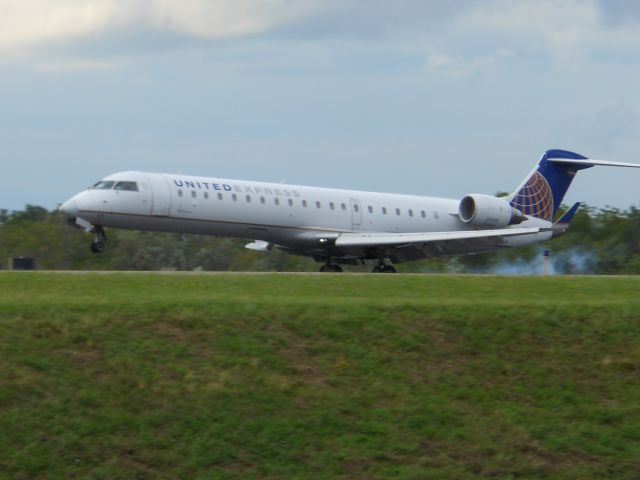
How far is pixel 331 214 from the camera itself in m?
36.1

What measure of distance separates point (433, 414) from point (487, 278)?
8558mm

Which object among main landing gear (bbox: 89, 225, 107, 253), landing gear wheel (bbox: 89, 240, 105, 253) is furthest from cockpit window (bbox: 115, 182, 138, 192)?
landing gear wheel (bbox: 89, 240, 105, 253)

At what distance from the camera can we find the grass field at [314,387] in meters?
14.4

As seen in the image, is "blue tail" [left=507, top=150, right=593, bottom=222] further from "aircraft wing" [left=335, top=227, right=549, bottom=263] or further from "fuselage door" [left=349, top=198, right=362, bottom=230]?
"fuselage door" [left=349, top=198, right=362, bottom=230]

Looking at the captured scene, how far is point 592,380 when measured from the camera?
1664cm

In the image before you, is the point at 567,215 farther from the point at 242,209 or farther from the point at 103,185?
the point at 103,185

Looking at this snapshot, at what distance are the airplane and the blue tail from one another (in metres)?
0.04

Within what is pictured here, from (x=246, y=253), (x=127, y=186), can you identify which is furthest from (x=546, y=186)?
(x=246, y=253)

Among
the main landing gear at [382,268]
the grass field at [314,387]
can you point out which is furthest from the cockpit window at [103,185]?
the grass field at [314,387]

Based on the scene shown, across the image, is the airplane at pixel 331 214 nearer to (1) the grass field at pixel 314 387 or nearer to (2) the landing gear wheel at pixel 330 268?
(2) the landing gear wheel at pixel 330 268

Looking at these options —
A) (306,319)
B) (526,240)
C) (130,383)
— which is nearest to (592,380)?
(306,319)

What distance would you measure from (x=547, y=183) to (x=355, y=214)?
8.83 metres

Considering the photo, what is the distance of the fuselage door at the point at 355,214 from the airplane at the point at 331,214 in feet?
0.10

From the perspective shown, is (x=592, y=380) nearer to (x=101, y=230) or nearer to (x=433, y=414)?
(x=433, y=414)
